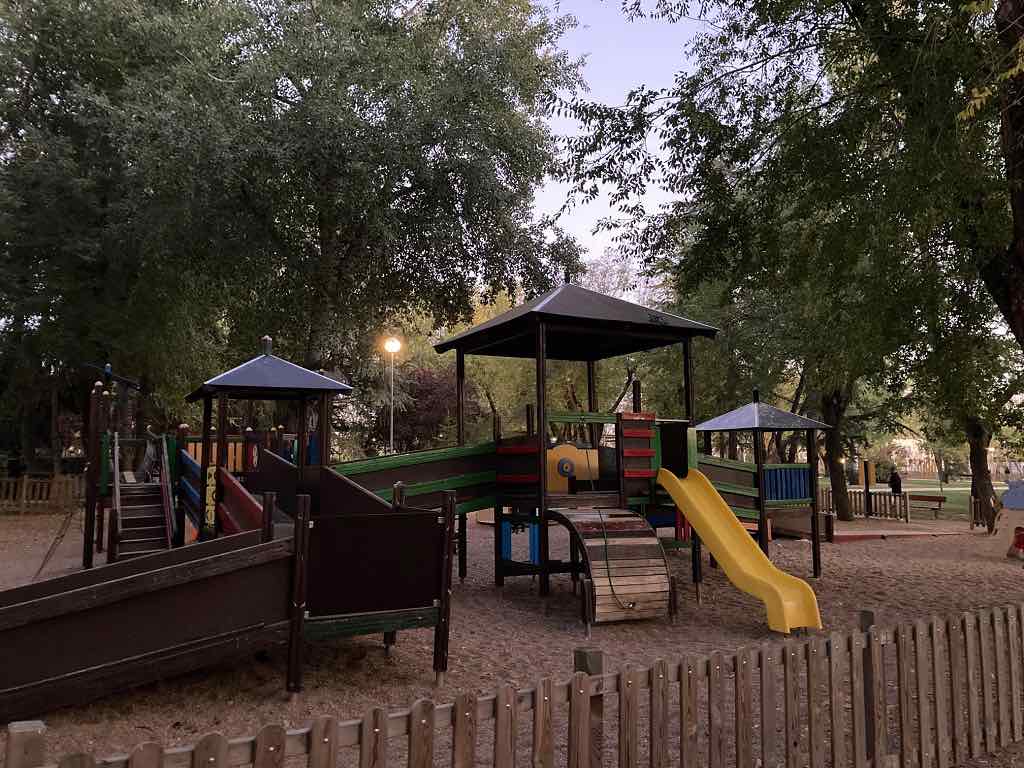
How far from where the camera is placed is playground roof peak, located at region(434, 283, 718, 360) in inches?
470

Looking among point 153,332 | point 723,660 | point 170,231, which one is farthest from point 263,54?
point 723,660

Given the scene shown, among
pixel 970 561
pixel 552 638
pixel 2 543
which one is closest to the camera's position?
pixel 552 638

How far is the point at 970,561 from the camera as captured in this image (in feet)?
52.6

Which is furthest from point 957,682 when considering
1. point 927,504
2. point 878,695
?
point 927,504

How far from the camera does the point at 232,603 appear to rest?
6.23m

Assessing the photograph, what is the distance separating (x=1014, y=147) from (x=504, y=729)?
26.9 ft

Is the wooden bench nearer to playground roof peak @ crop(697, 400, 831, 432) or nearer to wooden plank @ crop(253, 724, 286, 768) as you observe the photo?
playground roof peak @ crop(697, 400, 831, 432)

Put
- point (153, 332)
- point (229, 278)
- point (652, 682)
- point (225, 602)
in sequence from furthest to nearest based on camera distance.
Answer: point (153, 332) < point (229, 278) < point (225, 602) < point (652, 682)

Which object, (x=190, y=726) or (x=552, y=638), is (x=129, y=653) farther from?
(x=552, y=638)

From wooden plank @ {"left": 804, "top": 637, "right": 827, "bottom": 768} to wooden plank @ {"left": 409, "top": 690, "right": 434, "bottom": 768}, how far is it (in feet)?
7.67

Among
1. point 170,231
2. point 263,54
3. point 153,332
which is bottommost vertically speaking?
point 153,332

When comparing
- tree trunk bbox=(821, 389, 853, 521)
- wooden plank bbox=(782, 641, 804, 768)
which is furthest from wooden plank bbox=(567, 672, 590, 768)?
tree trunk bbox=(821, 389, 853, 521)

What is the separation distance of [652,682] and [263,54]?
66.2 feet

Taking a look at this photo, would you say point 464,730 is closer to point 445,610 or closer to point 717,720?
point 717,720
